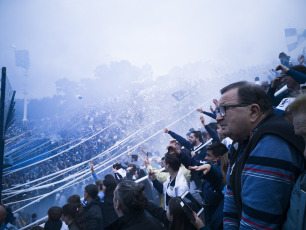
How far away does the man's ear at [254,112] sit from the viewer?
1043 millimetres

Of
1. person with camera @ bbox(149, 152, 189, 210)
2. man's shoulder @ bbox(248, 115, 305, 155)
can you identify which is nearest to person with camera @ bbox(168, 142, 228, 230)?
person with camera @ bbox(149, 152, 189, 210)

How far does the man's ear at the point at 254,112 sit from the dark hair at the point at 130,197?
3.96 ft

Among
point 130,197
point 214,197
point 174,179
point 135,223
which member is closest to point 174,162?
point 174,179

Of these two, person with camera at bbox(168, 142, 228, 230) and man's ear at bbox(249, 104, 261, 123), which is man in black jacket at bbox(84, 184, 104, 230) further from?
man's ear at bbox(249, 104, 261, 123)

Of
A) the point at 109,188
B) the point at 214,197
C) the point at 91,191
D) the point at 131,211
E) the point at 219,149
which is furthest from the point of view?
the point at 109,188

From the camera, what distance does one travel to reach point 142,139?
544 inches

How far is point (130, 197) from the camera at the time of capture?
1665 mm

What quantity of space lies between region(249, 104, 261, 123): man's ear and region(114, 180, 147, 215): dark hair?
1207 mm

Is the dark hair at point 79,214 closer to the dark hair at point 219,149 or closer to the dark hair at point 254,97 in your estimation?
the dark hair at point 219,149

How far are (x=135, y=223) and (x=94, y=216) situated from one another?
1.26m

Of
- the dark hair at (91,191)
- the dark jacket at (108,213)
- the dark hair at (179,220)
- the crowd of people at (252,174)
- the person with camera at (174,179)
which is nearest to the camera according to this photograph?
the crowd of people at (252,174)

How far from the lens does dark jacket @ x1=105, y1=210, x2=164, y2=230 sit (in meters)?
1.49

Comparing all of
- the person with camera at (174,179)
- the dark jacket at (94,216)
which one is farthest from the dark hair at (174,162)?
the dark jacket at (94,216)

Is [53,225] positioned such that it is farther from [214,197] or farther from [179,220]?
[214,197]
